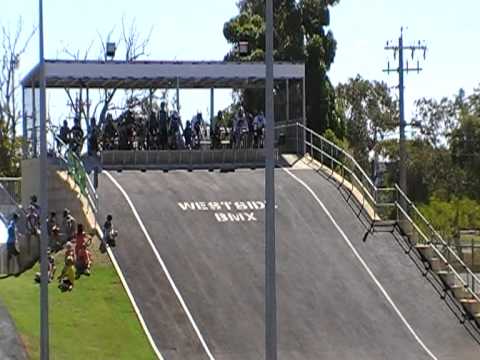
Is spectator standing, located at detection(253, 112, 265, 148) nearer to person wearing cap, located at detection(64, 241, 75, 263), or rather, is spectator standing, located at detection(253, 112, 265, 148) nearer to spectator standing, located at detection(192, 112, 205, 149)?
spectator standing, located at detection(192, 112, 205, 149)

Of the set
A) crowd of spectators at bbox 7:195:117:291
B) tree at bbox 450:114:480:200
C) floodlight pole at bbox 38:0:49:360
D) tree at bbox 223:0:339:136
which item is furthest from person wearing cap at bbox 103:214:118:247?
tree at bbox 450:114:480:200

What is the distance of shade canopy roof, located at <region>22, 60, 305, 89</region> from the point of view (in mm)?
43906

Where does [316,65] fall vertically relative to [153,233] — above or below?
above

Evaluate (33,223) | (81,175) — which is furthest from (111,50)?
(33,223)

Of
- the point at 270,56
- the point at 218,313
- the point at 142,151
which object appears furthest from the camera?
the point at 142,151

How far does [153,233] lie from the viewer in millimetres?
35750

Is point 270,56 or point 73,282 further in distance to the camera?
point 73,282

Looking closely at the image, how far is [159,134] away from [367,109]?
200 feet

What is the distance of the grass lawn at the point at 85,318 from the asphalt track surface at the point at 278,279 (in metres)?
0.58

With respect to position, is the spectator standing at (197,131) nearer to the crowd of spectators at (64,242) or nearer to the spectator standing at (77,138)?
the spectator standing at (77,138)

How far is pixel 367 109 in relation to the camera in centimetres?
10306

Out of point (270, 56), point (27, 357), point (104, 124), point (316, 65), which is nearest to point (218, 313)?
point (27, 357)

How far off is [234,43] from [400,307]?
3340cm

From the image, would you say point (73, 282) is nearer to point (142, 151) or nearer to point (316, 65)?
point (142, 151)
